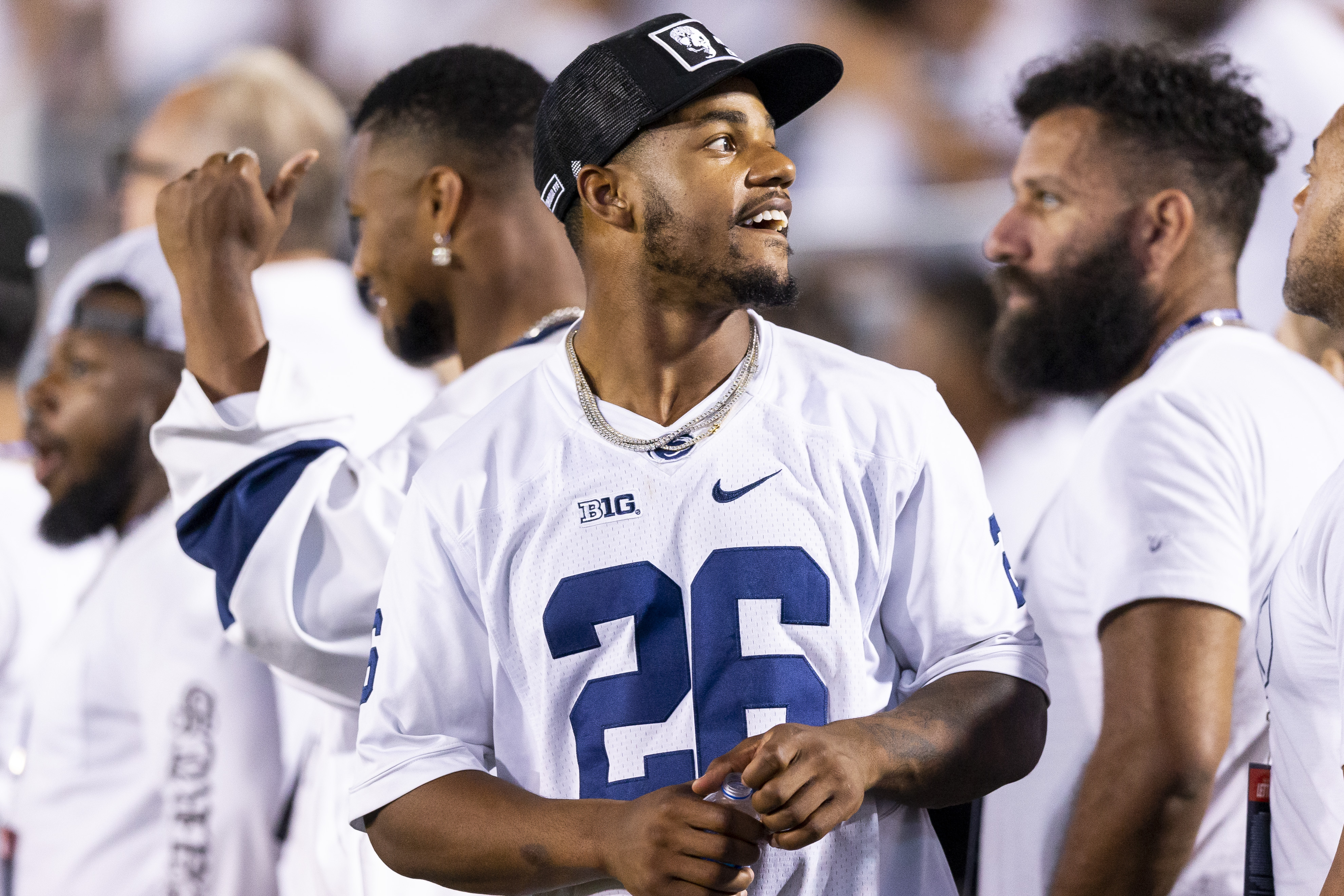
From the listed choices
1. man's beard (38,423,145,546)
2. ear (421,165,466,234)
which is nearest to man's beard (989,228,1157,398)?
ear (421,165,466,234)

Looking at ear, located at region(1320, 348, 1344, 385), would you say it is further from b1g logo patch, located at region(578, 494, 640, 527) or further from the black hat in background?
the black hat in background

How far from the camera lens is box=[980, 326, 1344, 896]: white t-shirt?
1901mm

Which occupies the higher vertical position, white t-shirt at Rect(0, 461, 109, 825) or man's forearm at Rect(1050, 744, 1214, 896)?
white t-shirt at Rect(0, 461, 109, 825)

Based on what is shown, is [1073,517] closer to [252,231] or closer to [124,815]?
[252,231]

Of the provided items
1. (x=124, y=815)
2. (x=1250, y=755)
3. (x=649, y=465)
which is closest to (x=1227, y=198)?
(x=1250, y=755)

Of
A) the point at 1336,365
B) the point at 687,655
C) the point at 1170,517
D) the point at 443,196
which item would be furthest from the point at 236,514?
the point at 1336,365

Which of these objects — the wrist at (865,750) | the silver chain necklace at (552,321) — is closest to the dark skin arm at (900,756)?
the wrist at (865,750)

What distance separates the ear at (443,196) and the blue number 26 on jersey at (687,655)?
2.96 ft

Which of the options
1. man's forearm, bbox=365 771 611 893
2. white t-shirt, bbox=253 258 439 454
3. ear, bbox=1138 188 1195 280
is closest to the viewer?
man's forearm, bbox=365 771 611 893

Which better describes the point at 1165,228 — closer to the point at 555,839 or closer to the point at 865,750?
the point at 865,750

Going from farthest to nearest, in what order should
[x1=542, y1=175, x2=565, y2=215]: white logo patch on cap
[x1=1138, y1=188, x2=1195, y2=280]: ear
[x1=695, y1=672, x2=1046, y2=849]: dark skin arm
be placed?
[x1=1138, y1=188, x2=1195, y2=280]: ear < [x1=542, y1=175, x2=565, y2=215]: white logo patch on cap < [x1=695, y1=672, x2=1046, y2=849]: dark skin arm

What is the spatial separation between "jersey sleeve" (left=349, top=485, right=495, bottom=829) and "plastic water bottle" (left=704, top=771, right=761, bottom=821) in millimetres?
295

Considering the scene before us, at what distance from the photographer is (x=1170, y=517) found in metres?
1.92

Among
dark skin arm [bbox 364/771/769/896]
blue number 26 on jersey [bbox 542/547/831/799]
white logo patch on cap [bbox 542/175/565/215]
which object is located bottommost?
dark skin arm [bbox 364/771/769/896]
